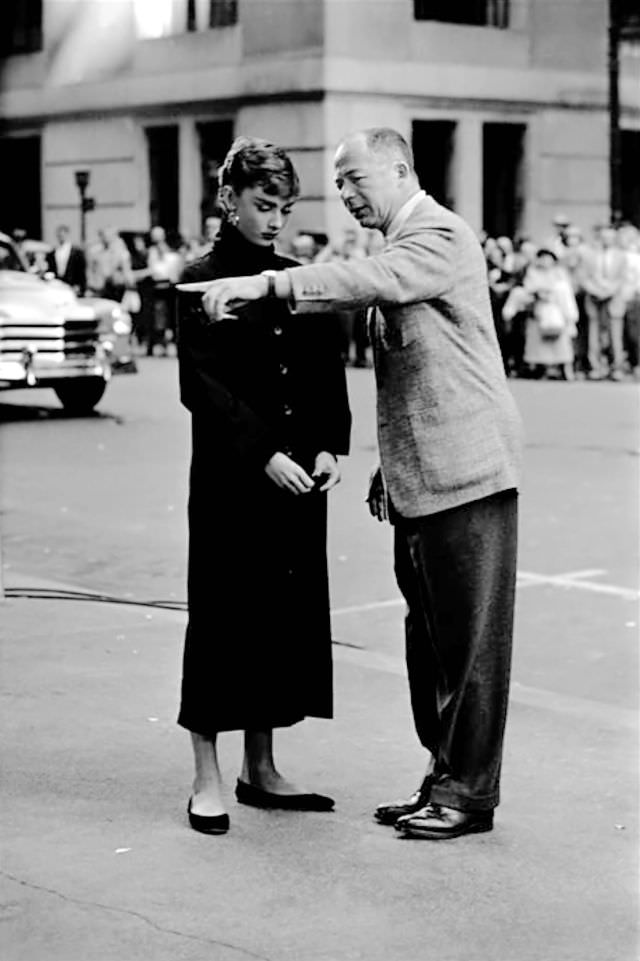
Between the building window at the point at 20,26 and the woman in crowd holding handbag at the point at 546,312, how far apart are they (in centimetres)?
1749

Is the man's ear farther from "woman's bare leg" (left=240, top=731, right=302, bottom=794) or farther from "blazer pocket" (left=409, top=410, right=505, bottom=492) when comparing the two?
"woman's bare leg" (left=240, top=731, right=302, bottom=794)

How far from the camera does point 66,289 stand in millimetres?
20062

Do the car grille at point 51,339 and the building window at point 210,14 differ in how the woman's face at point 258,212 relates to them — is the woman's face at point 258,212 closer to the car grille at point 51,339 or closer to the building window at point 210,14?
the car grille at point 51,339

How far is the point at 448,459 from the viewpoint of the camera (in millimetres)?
5008

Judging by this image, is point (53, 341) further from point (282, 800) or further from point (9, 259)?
point (282, 800)

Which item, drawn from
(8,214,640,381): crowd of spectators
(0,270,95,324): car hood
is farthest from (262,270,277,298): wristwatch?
(8,214,640,381): crowd of spectators

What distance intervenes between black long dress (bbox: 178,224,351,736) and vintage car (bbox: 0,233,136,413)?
44.0ft

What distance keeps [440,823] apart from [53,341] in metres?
14.6

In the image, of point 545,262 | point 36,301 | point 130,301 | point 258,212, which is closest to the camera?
point 258,212

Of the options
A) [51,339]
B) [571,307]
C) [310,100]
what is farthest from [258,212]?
[310,100]

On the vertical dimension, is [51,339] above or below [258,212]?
below

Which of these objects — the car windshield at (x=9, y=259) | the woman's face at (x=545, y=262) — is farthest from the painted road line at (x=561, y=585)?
the woman's face at (x=545, y=262)

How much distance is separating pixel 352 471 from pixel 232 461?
28.5 ft

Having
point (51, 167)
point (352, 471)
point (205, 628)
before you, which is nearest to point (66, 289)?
Answer: point (352, 471)
